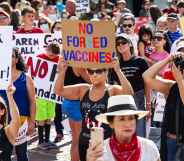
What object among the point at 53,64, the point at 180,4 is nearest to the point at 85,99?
the point at 53,64

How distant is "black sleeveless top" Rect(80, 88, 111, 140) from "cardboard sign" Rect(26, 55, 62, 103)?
3.29 meters

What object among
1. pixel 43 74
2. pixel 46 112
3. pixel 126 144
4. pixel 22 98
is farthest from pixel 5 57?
pixel 46 112

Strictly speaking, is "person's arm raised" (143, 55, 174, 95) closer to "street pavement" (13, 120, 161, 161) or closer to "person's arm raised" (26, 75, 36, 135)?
"person's arm raised" (26, 75, 36, 135)

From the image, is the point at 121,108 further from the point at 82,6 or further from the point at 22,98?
the point at 82,6

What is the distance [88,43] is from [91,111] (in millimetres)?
914

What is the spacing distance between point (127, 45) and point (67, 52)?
1217 mm

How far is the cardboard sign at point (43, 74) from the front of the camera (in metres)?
9.50

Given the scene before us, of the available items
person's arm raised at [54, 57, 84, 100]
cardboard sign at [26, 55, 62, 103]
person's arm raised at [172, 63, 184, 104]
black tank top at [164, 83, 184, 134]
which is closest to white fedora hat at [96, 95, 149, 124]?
person's arm raised at [172, 63, 184, 104]

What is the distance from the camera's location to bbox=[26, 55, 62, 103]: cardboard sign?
9.50 m

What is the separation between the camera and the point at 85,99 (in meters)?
6.21

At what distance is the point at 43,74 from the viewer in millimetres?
9539

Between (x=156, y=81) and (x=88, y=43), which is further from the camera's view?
(x=88, y=43)

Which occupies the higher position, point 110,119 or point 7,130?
point 110,119

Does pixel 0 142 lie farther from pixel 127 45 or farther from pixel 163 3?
pixel 163 3
